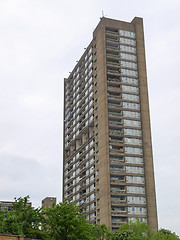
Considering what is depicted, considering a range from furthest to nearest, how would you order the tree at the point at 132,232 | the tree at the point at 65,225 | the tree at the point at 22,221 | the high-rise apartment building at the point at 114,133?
the high-rise apartment building at the point at 114,133, the tree at the point at 132,232, the tree at the point at 22,221, the tree at the point at 65,225

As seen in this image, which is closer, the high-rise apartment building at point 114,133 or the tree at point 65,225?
the tree at point 65,225

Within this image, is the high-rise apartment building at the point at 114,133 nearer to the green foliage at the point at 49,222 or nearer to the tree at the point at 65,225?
the green foliage at the point at 49,222

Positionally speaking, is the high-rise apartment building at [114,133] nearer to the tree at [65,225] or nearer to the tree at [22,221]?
the tree at [22,221]

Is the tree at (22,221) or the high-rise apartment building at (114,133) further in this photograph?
the high-rise apartment building at (114,133)

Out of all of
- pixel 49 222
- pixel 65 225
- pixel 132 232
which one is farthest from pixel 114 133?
Result: pixel 65 225

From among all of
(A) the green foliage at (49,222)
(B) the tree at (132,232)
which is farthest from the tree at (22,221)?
(B) the tree at (132,232)

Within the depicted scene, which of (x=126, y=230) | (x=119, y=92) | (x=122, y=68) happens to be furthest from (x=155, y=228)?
(x=122, y=68)

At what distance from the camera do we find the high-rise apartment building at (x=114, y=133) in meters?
89.8

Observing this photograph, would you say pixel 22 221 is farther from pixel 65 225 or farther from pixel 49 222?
pixel 65 225

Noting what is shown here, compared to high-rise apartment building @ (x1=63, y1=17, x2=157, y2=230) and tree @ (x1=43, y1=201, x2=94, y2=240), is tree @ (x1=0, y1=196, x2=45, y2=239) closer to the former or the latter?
tree @ (x1=43, y1=201, x2=94, y2=240)

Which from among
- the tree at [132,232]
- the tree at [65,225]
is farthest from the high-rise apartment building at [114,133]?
the tree at [65,225]


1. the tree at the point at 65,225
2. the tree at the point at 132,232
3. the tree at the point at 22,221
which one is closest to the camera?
the tree at the point at 65,225

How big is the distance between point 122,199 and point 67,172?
122 feet

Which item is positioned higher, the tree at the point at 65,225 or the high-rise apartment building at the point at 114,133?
the high-rise apartment building at the point at 114,133
